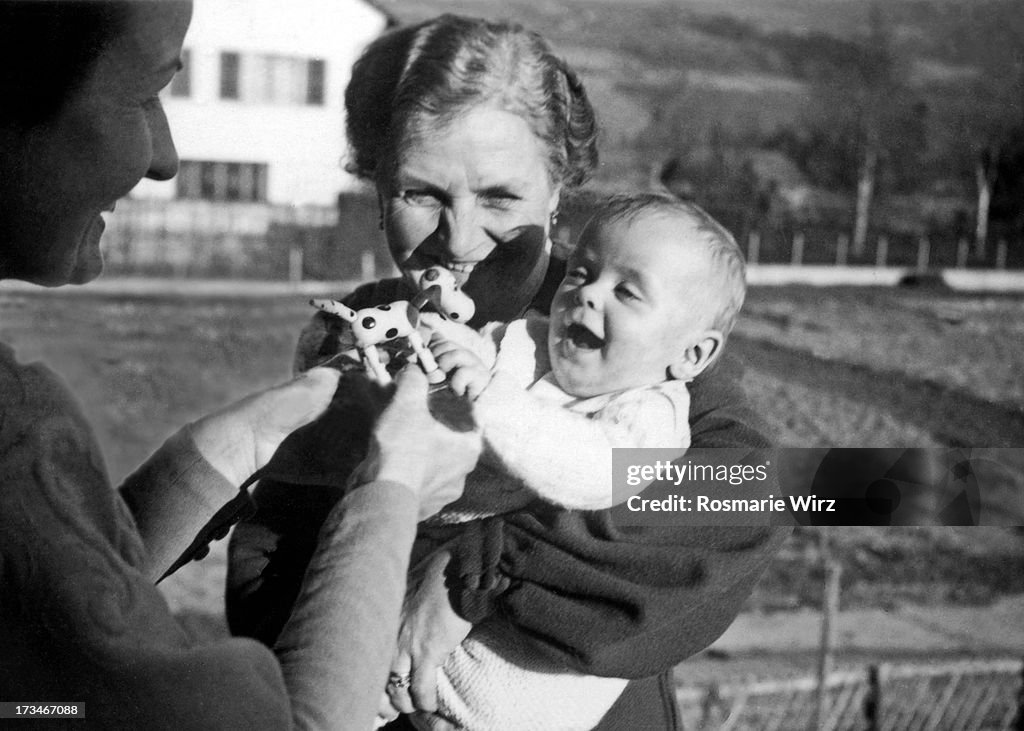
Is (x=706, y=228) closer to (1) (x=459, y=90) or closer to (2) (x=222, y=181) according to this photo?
(1) (x=459, y=90)

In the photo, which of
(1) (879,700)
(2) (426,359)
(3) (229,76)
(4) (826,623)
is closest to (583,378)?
(2) (426,359)

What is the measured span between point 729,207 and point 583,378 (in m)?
0.34

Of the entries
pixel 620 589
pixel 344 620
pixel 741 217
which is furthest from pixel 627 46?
pixel 344 620

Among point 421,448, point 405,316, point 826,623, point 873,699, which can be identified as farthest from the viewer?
point 873,699

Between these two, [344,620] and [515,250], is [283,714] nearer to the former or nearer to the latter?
[344,620]

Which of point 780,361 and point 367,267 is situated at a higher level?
point 367,267

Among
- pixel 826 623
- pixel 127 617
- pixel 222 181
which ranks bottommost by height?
pixel 826 623

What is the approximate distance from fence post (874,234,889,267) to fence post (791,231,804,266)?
4.7 inches

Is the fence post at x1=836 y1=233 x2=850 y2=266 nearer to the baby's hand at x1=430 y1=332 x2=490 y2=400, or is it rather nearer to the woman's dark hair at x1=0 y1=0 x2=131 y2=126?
the baby's hand at x1=430 y1=332 x2=490 y2=400

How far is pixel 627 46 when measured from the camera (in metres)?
1.30

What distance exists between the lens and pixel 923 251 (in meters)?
1.41

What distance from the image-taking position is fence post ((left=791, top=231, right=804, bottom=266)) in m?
1.32

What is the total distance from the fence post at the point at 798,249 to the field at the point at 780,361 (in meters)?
0.03

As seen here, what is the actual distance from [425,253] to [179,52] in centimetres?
31
